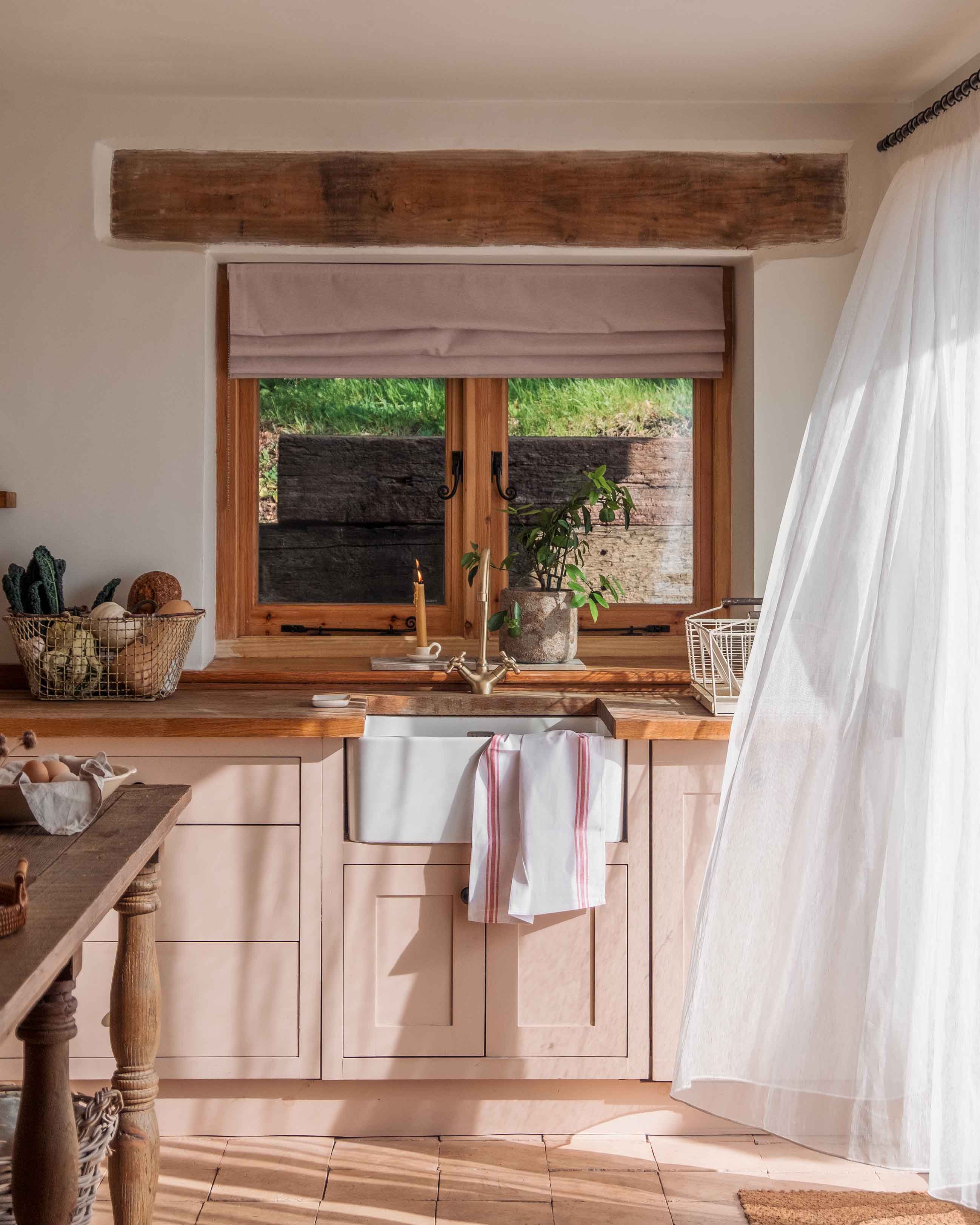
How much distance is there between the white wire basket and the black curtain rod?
1101 mm

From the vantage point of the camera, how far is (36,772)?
167 centimetres

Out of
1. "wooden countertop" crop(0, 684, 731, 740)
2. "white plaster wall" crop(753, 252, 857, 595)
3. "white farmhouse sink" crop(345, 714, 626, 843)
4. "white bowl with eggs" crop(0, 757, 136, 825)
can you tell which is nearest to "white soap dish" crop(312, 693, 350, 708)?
"wooden countertop" crop(0, 684, 731, 740)

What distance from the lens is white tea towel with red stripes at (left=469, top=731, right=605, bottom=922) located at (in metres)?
2.36

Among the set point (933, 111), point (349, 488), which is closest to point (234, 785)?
point (349, 488)

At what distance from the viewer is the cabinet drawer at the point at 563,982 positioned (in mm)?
2426

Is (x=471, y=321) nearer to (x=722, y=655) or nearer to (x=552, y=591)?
(x=552, y=591)

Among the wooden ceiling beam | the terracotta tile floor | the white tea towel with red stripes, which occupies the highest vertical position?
the wooden ceiling beam

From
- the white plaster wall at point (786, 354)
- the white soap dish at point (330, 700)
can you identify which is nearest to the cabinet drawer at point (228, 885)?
the white soap dish at point (330, 700)

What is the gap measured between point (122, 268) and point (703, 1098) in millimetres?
2366

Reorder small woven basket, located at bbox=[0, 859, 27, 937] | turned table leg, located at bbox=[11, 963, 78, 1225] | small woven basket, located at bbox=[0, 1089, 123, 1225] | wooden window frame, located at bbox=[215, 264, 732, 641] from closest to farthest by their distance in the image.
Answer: small woven basket, located at bbox=[0, 859, 27, 937] < turned table leg, located at bbox=[11, 963, 78, 1225] < small woven basket, located at bbox=[0, 1089, 123, 1225] < wooden window frame, located at bbox=[215, 264, 732, 641]

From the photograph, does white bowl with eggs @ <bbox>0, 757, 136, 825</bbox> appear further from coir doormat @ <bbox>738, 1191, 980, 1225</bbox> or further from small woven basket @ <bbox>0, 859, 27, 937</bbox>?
coir doormat @ <bbox>738, 1191, 980, 1225</bbox>

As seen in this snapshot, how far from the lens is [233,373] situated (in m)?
3.07

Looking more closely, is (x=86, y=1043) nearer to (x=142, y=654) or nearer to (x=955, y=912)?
(x=142, y=654)

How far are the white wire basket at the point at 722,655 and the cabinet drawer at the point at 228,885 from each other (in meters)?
0.97
